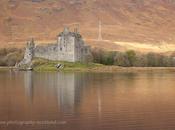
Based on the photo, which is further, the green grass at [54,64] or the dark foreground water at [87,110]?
the green grass at [54,64]

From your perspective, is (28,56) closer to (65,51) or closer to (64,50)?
(64,50)

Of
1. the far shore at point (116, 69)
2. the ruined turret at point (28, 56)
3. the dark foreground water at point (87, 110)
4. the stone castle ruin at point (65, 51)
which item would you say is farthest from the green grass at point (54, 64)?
the dark foreground water at point (87, 110)

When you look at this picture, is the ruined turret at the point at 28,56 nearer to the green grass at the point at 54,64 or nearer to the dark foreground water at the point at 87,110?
the green grass at the point at 54,64

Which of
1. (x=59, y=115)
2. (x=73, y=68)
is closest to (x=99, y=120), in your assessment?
(x=59, y=115)

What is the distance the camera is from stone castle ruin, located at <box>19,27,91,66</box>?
10594cm

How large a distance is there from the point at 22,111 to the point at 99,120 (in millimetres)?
6385

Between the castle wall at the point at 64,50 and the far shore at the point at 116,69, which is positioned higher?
the castle wall at the point at 64,50

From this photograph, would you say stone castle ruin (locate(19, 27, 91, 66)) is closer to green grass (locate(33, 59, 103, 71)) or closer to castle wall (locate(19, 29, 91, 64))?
castle wall (locate(19, 29, 91, 64))

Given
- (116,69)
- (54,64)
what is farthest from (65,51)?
(116,69)

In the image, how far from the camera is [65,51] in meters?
106

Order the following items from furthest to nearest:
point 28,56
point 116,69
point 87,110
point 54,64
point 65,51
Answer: point 28,56
point 65,51
point 54,64
point 116,69
point 87,110

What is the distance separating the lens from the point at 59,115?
108 feet

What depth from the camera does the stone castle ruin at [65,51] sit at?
348ft

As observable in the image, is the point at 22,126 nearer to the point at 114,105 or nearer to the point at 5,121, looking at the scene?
the point at 5,121
